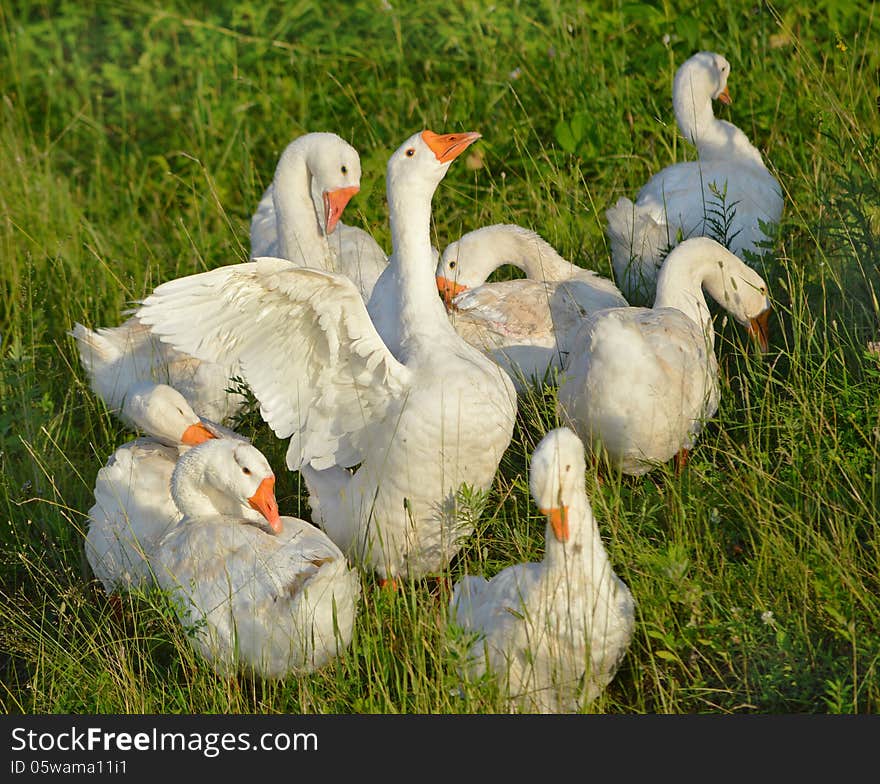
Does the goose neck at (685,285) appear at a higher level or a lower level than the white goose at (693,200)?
lower

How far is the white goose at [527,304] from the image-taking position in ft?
20.6

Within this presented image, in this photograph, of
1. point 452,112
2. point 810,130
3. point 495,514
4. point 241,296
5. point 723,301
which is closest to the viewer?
point 241,296

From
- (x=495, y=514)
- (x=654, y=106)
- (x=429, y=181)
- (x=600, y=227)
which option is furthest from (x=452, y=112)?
(x=495, y=514)

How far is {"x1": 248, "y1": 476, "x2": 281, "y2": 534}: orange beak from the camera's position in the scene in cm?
506

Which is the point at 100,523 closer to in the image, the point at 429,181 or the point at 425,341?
the point at 425,341

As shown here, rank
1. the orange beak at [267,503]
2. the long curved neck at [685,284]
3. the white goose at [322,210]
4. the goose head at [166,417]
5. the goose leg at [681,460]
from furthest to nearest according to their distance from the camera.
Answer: the white goose at [322,210] → the long curved neck at [685,284] → the goose head at [166,417] → the goose leg at [681,460] → the orange beak at [267,503]

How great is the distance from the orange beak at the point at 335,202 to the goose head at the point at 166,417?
174 cm

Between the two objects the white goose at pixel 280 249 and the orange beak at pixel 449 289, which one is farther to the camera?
the orange beak at pixel 449 289

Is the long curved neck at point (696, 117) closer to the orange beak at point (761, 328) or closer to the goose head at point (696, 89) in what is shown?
the goose head at point (696, 89)

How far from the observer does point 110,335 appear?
22.0ft

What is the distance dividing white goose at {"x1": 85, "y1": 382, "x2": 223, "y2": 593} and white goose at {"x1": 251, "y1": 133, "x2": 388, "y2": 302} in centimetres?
154

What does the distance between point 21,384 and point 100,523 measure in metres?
1.20

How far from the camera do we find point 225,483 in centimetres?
516

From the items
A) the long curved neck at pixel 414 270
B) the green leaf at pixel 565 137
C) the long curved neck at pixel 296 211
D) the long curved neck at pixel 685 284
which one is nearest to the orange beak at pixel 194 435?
the long curved neck at pixel 414 270
